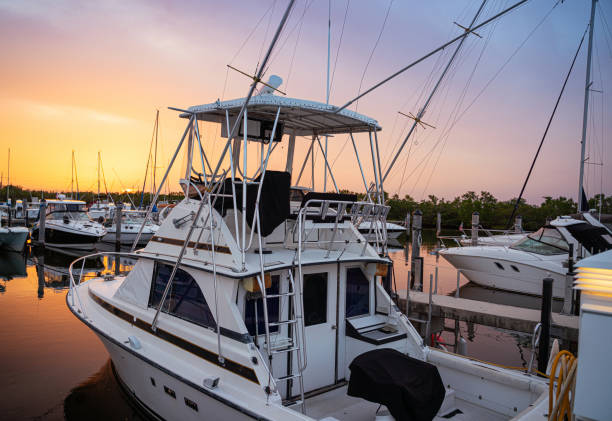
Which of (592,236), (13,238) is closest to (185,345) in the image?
(592,236)

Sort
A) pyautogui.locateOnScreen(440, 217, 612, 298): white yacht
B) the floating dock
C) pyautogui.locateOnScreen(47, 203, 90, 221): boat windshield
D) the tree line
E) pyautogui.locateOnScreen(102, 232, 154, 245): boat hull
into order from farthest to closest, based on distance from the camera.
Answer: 1. the tree line
2. pyautogui.locateOnScreen(102, 232, 154, 245): boat hull
3. pyautogui.locateOnScreen(47, 203, 90, 221): boat windshield
4. pyautogui.locateOnScreen(440, 217, 612, 298): white yacht
5. the floating dock

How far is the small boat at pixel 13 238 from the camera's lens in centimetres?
2227

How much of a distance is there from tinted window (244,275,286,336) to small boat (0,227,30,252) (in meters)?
22.7

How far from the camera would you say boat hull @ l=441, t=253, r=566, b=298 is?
15062 millimetres

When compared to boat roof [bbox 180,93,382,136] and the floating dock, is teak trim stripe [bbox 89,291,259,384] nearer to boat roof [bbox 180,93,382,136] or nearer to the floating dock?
boat roof [bbox 180,93,382,136]

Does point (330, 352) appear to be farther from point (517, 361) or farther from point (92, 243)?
point (92, 243)

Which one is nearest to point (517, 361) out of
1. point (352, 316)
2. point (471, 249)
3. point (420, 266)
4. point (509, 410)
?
point (420, 266)

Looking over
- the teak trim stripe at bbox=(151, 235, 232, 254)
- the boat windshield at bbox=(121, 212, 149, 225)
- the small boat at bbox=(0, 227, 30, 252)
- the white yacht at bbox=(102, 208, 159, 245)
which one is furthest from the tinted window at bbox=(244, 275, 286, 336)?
the boat windshield at bbox=(121, 212, 149, 225)

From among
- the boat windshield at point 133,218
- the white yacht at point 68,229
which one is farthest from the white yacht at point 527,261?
the boat windshield at point 133,218

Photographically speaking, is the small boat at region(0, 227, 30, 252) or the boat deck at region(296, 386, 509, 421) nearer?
the boat deck at region(296, 386, 509, 421)

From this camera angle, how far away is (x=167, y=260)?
588 centimetres

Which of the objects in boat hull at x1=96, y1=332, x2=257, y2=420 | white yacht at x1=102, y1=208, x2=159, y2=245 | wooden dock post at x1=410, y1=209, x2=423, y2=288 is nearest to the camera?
boat hull at x1=96, y1=332, x2=257, y2=420

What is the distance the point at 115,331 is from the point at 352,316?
362 cm

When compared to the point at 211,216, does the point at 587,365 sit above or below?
below
